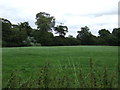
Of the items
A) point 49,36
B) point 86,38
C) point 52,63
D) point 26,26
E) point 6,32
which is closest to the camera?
point 52,63

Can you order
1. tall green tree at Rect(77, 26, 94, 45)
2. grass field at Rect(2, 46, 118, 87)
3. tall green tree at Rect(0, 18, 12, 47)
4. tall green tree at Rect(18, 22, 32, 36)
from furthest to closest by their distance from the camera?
tall green tree at Rect(77, 26, 94, 45)
tall green tree at Rect(18, 22, 32, 36)
tall green tree at Rect(0, 18, 12, 47)
grass field at Rect(2, 46, 118, 87)

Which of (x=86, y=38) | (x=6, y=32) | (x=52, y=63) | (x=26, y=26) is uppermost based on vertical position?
(x=26, y=26)

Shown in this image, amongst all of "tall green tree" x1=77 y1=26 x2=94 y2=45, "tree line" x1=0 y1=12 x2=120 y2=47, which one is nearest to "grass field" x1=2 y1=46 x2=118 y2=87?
"tree line" x1=0 y1=12 x2=120 y2=47

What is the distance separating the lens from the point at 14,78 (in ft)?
13.7

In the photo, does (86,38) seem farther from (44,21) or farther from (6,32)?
(6,32)

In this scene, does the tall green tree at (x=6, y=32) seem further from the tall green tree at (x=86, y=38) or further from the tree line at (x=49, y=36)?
the tall green tree at (x=86, y=38)

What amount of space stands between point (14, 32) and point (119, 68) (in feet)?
227

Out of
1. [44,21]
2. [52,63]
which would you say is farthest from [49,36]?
[52,63]

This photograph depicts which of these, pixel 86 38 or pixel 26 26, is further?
pixel 26 26

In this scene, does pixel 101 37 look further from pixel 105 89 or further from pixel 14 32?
pixel 105 89

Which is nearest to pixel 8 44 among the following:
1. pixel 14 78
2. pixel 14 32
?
pixel 14 32

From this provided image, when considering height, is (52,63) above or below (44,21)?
below

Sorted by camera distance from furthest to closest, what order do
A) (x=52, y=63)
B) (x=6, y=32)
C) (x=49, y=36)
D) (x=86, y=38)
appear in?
1. (x=86, y=38)
2. (x=49, y=36)
3. (x=6, y=32)
4. (x=52, y=63)

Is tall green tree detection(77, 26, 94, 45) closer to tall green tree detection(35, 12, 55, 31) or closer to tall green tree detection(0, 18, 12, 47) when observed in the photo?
tall green tree detection(35, 12, 55, 31)
